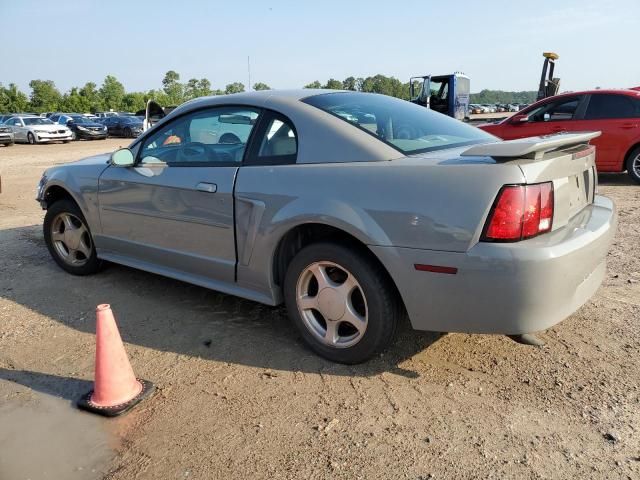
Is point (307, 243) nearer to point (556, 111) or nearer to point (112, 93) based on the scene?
point (556, 111)

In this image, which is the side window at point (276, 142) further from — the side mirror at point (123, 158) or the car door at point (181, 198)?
the side mirror at point (123, 158)

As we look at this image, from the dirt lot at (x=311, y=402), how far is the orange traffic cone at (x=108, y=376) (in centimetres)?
6

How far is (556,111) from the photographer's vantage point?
28.8 ft

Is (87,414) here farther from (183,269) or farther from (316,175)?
(316,175)

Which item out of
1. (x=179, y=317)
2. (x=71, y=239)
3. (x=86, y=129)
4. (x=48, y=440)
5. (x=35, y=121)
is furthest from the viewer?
(x=86, y=129)

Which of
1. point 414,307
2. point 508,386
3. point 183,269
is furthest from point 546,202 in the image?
point 183,269

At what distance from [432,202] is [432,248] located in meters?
0.22

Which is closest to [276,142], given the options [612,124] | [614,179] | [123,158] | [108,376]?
[123,158]

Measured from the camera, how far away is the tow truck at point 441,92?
1998 centimetres

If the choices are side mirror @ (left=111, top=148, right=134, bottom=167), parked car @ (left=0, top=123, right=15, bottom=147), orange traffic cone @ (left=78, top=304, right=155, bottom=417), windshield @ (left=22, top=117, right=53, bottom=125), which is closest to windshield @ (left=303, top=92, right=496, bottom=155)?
side mirror @ (left=111, top=148, right=134, bottom=167)

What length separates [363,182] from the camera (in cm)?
269

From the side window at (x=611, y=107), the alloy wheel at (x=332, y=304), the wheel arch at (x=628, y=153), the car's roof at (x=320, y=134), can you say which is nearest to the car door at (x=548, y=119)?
the side window at (x=611, y=107)

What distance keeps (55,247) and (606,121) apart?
8.11 m

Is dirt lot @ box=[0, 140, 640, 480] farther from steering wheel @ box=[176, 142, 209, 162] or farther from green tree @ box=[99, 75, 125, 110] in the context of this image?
green tree @ box=[99, 75, 125, 110]
